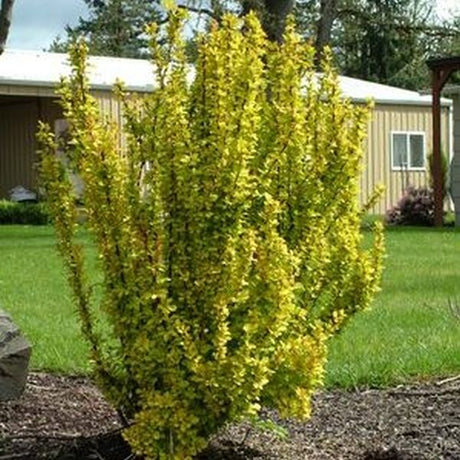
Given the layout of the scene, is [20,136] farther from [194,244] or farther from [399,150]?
[194,244]

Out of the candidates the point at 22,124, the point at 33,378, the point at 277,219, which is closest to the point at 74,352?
the point at 33,378

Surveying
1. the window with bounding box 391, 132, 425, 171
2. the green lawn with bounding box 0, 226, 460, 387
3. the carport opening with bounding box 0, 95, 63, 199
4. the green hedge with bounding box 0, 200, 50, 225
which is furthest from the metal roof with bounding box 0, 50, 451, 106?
the green lawn with bounding box 0, 226, 460, 387

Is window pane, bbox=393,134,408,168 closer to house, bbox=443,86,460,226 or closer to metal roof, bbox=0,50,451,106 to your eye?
metal roof, bbox=0,50,451,106

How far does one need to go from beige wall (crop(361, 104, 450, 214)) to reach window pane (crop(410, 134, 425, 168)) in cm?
16

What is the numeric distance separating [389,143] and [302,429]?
2686cm

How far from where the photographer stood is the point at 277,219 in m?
4.82

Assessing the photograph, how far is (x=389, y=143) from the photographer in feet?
105

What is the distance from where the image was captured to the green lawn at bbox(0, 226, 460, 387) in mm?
6930

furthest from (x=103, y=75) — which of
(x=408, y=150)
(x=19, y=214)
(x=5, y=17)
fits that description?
(x=408, y=150)

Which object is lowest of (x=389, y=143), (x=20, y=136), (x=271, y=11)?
(x=389, y=143)

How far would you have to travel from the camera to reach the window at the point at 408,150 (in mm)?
Answer: 32188

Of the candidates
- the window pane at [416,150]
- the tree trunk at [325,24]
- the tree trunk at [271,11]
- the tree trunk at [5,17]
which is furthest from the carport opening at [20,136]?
the window pane at [416,150]

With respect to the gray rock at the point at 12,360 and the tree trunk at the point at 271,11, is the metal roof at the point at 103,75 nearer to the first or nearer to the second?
the tree trunk at the point at 271,11

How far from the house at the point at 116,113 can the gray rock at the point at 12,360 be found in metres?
19.2
